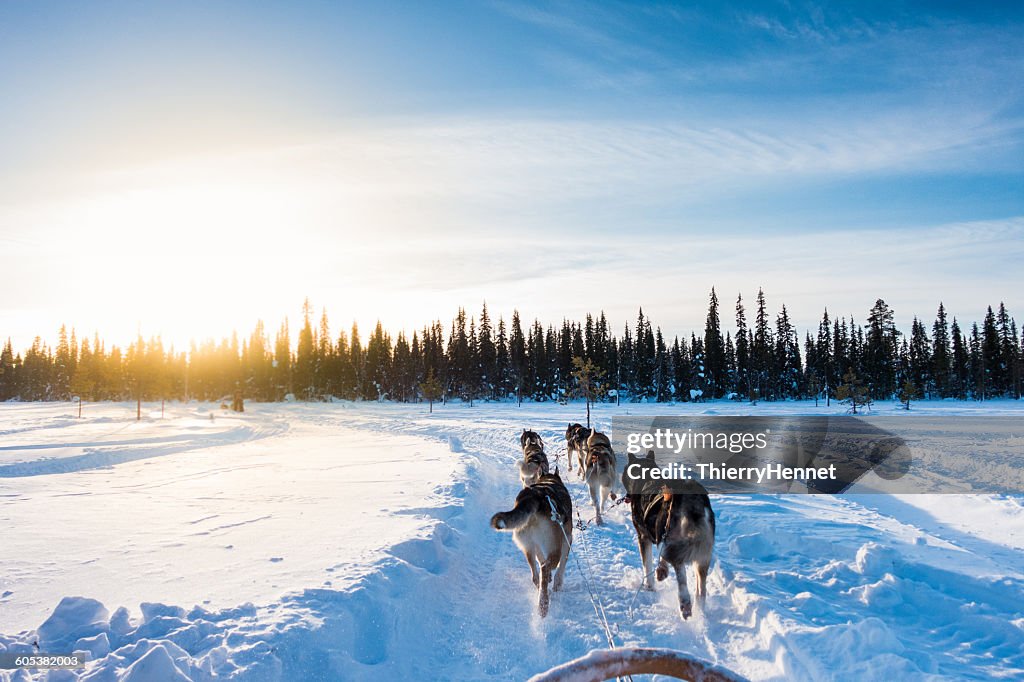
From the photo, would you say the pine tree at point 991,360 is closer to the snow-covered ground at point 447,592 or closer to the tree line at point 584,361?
the tree line at point 584,361

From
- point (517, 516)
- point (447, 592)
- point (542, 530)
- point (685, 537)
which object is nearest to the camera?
point (685, 537)

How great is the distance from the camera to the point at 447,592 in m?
6.21

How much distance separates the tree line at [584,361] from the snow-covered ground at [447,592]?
53.2 metres

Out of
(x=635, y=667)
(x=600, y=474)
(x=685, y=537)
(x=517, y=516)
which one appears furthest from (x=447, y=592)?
(x=635, y=667)

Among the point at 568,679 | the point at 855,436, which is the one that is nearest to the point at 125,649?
Answer: the point at 568,679

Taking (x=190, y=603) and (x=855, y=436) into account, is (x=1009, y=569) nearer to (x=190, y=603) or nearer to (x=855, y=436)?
(x=190, y=603)

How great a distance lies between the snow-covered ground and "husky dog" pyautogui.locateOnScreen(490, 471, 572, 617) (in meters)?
0.33

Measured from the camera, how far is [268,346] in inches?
3930

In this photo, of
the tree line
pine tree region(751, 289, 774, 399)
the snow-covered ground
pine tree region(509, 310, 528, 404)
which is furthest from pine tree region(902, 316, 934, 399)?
the snow-covered ground

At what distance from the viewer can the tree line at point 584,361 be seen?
7106cm

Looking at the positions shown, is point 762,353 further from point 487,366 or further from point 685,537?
point 685,537

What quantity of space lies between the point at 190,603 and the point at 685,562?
4662mm

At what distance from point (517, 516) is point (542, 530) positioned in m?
0.58

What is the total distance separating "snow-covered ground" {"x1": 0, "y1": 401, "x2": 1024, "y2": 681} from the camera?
4.10 meters
